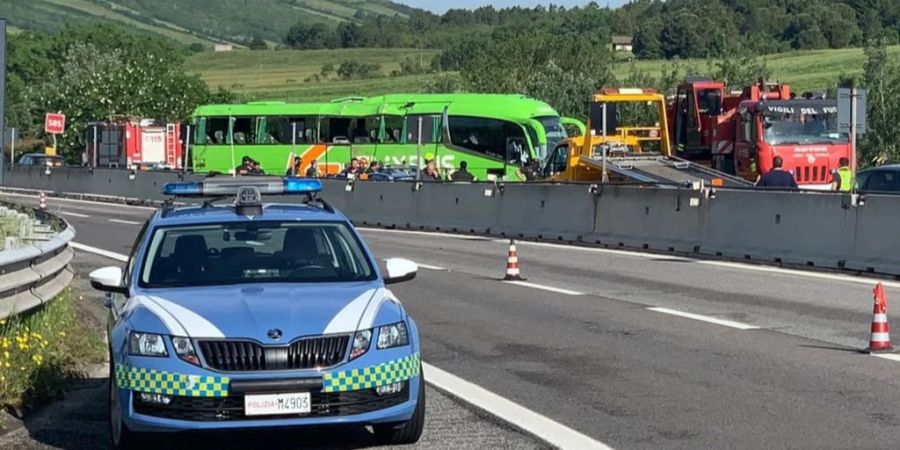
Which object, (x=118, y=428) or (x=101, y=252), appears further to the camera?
(x=101, y=252)

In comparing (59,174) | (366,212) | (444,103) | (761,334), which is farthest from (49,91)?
(761,334)

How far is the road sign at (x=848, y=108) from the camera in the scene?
976 inches

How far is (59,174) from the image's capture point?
60.8 meters

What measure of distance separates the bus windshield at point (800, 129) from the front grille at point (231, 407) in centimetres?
2654

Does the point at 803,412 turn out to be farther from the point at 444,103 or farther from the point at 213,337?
the point at 444,103

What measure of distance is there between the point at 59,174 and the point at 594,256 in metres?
39.1

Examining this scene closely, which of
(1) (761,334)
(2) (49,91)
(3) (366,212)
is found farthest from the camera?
(2) (49,91)

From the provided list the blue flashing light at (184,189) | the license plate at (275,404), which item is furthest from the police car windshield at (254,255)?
the license plate at (275,404)

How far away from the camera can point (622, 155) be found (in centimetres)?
3534

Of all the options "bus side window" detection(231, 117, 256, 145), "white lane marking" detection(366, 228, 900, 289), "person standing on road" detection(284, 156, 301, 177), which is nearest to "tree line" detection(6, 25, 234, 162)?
"bus side window" detection(231, 117, 256, 145)

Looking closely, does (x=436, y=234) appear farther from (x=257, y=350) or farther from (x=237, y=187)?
(x=257, y=350)

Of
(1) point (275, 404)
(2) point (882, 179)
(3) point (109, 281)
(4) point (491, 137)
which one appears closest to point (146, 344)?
(1) point (275, 404)

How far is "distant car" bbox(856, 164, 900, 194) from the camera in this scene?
85.1ft

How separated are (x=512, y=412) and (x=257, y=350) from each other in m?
2.48
